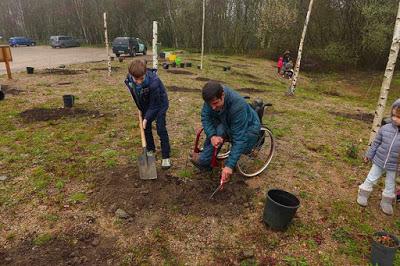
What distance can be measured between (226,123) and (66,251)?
270 centimetres

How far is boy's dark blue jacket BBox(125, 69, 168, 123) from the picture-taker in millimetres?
4980

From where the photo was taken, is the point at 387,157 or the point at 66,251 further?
the point at 387,157

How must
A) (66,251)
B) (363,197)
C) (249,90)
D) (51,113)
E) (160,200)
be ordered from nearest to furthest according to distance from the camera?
(66,251), (160,200), (363,197), (51,113), (249,90)

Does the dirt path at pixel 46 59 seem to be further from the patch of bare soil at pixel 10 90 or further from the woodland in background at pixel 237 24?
the woodland in background at pixel 237 24

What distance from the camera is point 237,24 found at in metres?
35.4

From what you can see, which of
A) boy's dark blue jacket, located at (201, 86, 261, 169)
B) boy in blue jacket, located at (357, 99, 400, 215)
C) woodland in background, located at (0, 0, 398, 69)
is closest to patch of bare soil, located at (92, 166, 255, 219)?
boy's dark blue jacket, located at (201, 86, 261, 169)

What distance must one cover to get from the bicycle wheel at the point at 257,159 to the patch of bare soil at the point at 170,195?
1.09 feet

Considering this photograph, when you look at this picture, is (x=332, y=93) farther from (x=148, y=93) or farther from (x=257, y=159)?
(x=148, y=93)

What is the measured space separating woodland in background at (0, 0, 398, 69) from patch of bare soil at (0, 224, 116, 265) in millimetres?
24963

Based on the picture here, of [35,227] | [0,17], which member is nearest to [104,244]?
[35,227]

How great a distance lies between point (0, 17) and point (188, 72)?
5790 centimetres

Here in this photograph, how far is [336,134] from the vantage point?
861 centimetres

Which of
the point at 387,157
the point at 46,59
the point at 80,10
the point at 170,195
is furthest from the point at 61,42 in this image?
the point at 387,157

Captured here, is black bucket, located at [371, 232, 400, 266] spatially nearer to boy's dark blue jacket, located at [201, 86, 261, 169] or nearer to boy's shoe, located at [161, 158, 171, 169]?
boy's dark blue jacket, located at [201, 86, 261, 169]
